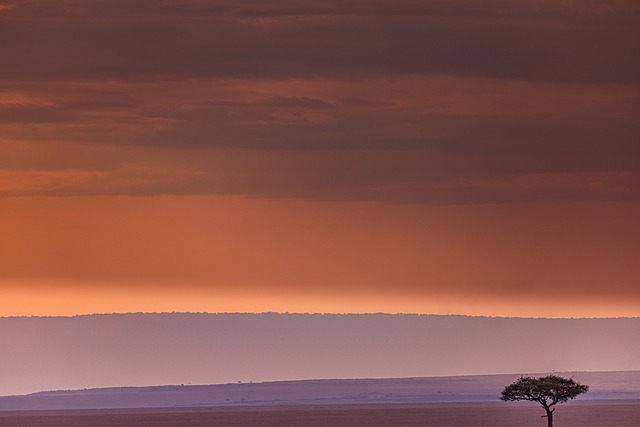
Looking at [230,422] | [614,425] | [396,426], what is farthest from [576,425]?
[230,422]

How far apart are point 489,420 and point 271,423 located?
2444 centimetres

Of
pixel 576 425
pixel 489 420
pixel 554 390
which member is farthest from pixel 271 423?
pixel 554 390

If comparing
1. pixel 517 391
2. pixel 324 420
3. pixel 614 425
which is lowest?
pixel 517 391

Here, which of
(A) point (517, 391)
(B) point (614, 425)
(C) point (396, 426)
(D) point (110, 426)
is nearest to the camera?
(A) point (517, 391)

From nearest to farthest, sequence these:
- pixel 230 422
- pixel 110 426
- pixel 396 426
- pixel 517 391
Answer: pixel 517 391 < pixel 396 426 < pixel 110 426 < pixel 230 422

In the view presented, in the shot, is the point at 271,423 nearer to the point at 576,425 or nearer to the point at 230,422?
the point at 230,422

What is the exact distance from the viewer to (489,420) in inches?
7372

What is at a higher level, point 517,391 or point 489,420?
point 489,420

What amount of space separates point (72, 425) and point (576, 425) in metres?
60.9

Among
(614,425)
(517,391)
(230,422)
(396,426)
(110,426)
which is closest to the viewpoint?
(517,391)

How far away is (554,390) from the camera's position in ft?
312

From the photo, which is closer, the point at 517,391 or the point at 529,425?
the point at 517,391

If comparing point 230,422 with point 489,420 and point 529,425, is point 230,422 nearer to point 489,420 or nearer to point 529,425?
point 489,420

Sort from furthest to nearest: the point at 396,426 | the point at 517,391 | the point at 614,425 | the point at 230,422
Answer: the point at 230,422
the point at 396,426
the point at 614,425
the point at 517,391
